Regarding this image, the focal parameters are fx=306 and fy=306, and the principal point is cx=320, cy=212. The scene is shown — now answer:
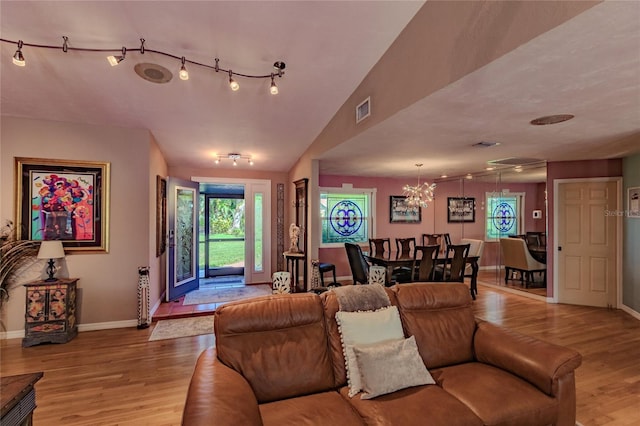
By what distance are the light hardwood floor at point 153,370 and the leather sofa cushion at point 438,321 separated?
40.0 inches

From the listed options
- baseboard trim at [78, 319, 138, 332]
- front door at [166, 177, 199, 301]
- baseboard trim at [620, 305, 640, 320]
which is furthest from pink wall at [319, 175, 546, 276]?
baseboard trim at [78, 319, 138, 332]

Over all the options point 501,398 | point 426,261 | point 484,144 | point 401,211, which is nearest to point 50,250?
point 501,398

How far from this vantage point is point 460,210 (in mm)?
7598

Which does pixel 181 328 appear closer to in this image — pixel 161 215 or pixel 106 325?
pixel 106 325

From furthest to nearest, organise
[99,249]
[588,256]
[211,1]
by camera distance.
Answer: [588,256] → [99,249] → [211,1]

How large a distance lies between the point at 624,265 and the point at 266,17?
19.7 feet

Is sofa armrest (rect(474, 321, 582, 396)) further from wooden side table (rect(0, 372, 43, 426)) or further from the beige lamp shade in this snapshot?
the beige lamp shade

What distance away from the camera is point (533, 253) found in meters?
5.90

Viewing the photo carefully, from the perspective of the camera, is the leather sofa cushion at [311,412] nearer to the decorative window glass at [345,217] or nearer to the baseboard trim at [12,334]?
the baseboard trim at [12,334]

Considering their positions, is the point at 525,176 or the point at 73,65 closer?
the point at 73,65

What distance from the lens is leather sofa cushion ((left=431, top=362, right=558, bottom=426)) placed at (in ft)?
5.20

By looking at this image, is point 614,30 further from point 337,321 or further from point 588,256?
point 588,256

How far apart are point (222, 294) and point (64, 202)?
105 inches

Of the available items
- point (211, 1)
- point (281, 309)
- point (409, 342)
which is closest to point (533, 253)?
point (409, 342)
